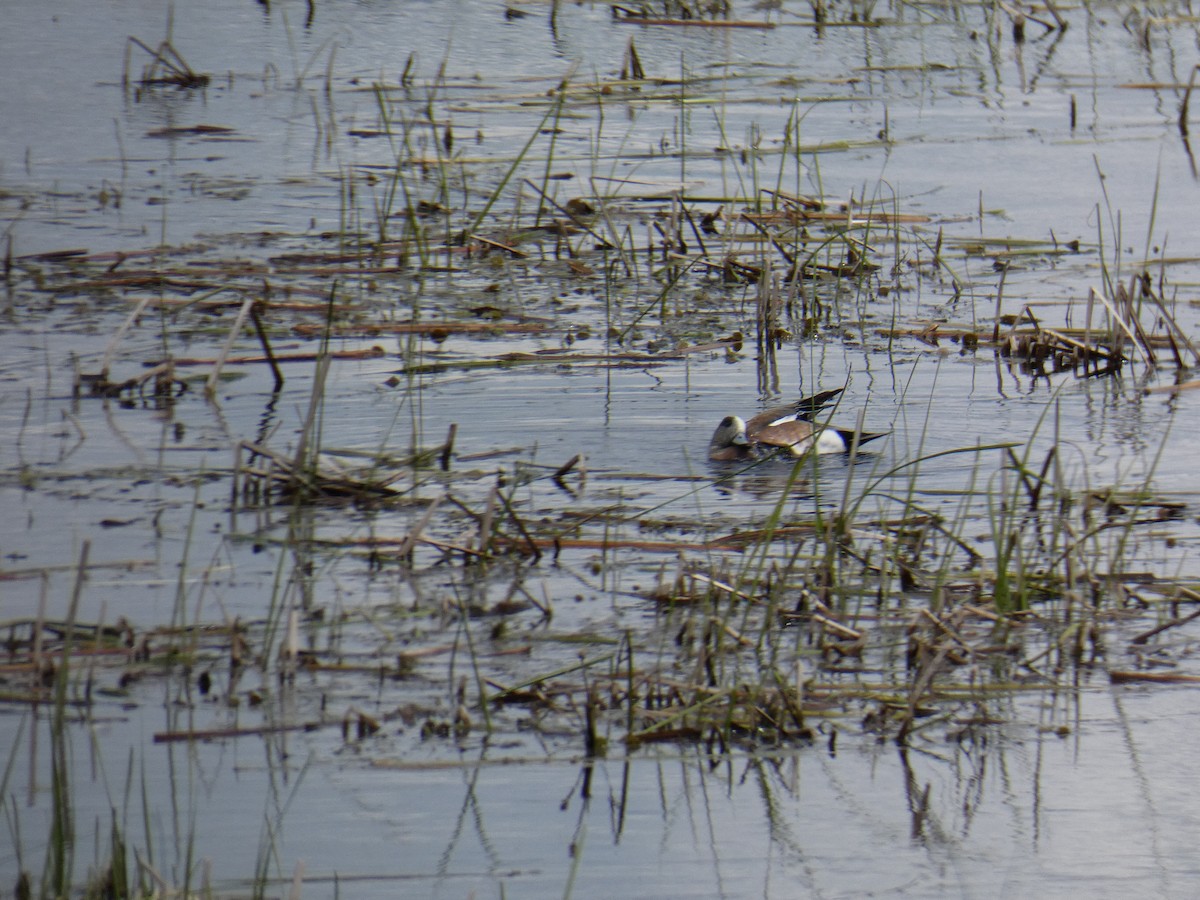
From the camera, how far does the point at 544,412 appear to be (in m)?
6.91

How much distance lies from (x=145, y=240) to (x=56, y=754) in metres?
5.90

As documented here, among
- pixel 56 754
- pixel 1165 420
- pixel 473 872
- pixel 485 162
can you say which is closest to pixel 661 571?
pixel 473 872

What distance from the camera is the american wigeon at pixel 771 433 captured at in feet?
21.5

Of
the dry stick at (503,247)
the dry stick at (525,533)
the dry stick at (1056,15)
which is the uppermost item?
the dry stick at (1056,15)

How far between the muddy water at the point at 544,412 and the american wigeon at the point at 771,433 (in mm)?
179

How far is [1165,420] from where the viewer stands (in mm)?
7035

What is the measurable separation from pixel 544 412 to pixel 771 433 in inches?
33.7

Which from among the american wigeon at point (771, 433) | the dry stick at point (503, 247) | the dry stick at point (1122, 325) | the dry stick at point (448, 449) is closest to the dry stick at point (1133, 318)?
the dry stick at point (1122, 325)

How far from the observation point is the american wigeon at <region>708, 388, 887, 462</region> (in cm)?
654

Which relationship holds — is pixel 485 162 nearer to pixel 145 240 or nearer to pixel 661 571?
pixel 145 240

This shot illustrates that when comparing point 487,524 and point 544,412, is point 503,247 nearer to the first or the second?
point 544,412

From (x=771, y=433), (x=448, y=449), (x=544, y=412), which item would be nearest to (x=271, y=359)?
(x=544, y=412)

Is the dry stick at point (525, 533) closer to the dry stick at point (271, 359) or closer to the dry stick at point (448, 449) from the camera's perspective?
the dry stick at point (448, 449)

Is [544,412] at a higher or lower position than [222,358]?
lower
